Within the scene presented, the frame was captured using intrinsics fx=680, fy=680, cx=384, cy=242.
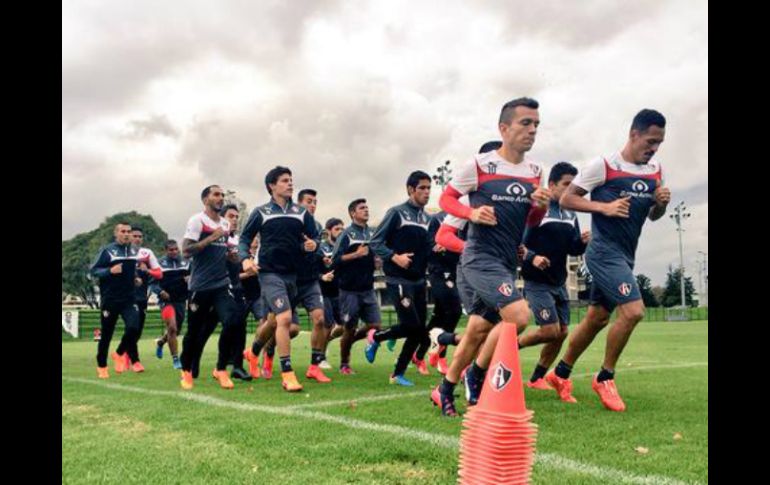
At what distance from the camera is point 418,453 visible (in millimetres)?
4277

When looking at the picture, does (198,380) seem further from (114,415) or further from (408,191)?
(408,191)

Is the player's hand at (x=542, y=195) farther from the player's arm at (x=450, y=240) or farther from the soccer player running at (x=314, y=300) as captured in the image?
the soccer player running at (x=314, y=300)

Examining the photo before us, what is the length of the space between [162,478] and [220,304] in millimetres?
5356

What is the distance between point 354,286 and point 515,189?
5333mm

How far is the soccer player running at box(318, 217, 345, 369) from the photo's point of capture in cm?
1176

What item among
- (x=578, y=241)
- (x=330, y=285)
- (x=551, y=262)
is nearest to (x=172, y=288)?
(x=330, y=285)

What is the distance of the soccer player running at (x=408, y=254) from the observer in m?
8.80

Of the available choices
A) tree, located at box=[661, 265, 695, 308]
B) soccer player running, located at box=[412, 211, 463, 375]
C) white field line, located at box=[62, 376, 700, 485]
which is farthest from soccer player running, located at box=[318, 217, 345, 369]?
tree, located at box=[661, 265, 695, 308]

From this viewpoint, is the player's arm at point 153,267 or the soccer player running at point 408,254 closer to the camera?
the soccer player running at point 408,254

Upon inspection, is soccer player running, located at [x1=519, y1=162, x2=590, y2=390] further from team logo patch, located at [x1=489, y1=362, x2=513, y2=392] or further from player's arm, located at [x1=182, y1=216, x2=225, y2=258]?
team logo patch, located at [x1=489, y1=362, x2=513, y2=392]

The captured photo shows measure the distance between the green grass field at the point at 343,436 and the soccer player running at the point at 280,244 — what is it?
0.98 meters

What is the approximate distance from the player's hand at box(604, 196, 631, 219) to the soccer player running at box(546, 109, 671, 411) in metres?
0.06

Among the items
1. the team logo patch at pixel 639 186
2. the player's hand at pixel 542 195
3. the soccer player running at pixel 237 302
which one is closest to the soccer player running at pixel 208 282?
the soccer player running at pixel 237 302
